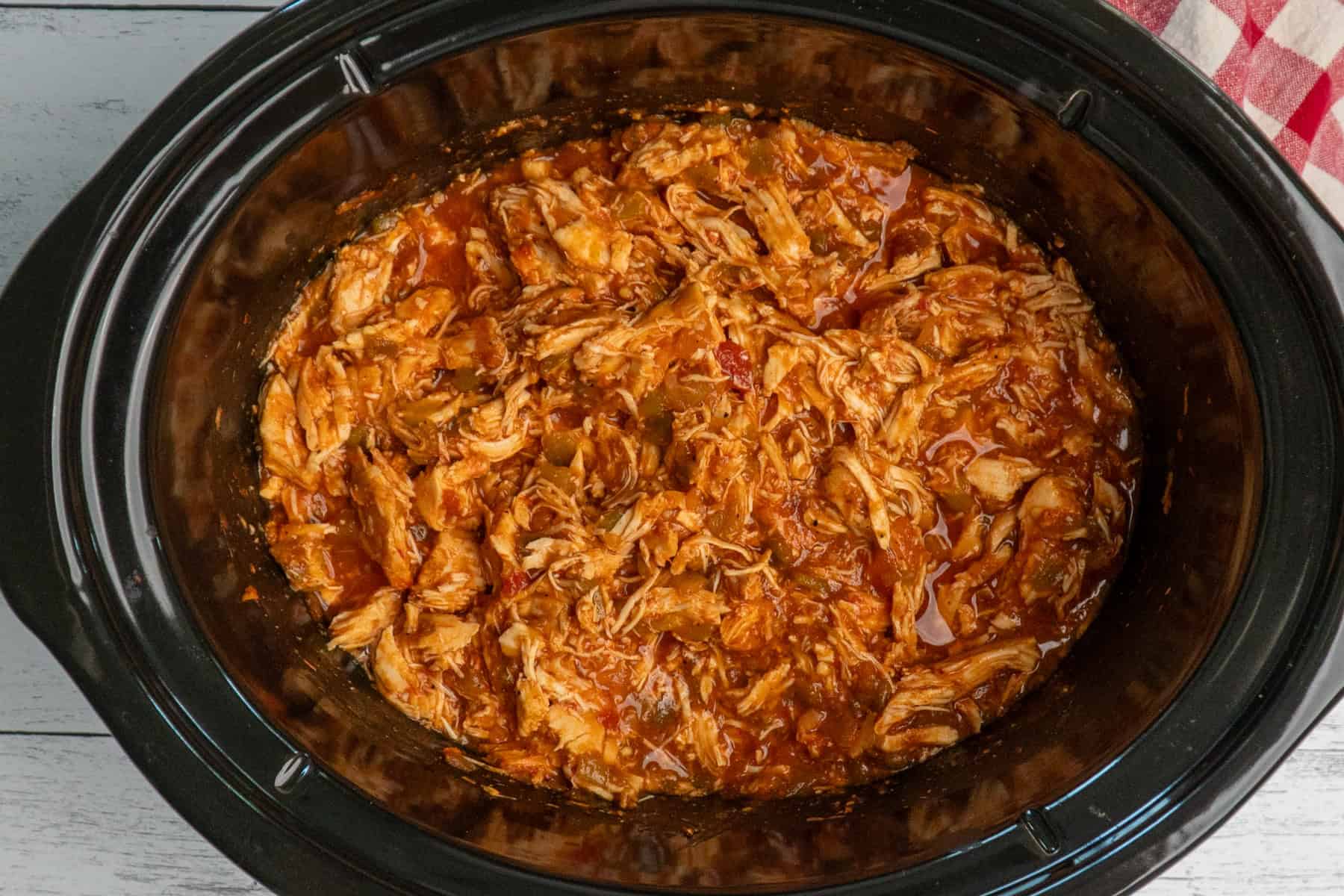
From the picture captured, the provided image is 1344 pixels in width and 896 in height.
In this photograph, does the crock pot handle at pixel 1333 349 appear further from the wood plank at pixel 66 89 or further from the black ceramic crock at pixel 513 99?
the wood plank at pixel 66 89

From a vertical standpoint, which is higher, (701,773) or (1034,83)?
(1034,83)

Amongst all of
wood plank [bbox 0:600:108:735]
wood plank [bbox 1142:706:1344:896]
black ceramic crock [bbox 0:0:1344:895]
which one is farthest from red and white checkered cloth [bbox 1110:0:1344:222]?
wood plank [bbox 0:600:108:735]

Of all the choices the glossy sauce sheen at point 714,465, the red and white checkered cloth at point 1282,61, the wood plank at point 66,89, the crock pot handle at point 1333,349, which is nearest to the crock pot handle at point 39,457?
the glossy sauce sheen at point 714,465

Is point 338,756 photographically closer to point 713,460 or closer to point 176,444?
point 176,444

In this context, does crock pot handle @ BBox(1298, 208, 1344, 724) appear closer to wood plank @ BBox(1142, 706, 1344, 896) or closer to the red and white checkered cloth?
the red and white checkered cloth

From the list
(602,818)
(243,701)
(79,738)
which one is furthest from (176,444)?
(602,818)

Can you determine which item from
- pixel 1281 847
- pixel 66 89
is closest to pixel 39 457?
pixel 66 89
